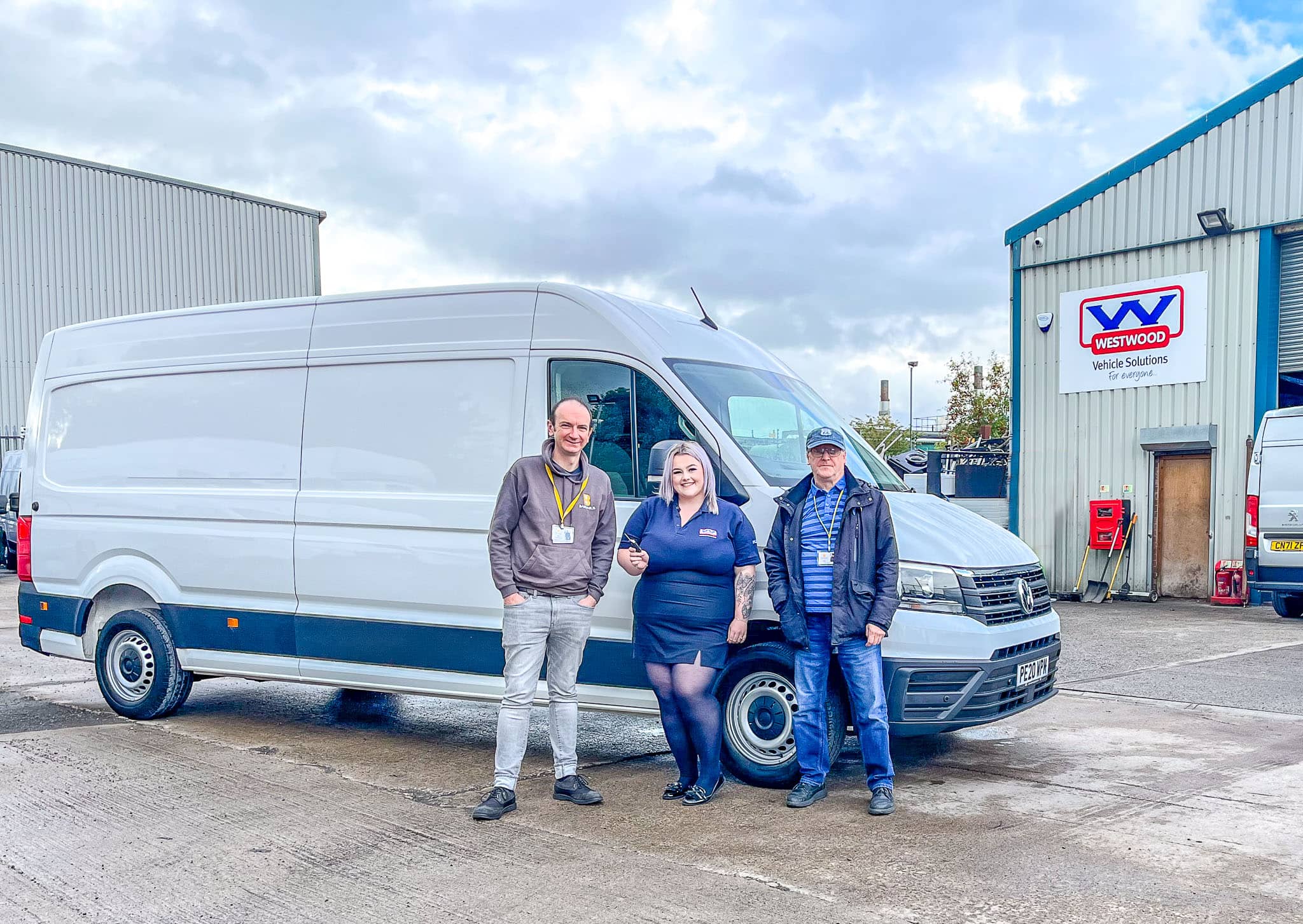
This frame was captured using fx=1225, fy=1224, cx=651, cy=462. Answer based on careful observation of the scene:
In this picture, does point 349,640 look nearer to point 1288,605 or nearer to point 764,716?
point 764,716

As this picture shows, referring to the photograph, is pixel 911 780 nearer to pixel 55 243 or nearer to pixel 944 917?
pixel 944 917

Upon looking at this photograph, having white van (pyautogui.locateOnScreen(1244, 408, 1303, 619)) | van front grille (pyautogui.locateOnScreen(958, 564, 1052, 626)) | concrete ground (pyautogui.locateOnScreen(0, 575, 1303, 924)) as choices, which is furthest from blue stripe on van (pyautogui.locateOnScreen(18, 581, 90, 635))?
white van (pyautogui.locateOnScreen(1244, 408, 1303, 619))

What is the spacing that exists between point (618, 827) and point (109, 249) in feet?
87.1

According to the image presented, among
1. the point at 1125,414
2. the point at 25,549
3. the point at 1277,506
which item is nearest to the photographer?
the point at 25,549

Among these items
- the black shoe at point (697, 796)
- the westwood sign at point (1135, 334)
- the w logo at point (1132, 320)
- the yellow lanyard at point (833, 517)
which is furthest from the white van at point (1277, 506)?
the black shoe at point (697, 796)

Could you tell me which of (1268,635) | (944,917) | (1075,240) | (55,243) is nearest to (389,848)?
(944,917)

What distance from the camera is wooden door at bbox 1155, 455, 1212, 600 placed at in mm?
16719

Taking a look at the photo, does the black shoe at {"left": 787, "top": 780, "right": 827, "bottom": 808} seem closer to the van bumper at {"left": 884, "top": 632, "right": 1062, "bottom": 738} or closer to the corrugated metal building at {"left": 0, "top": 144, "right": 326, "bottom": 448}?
the van bumper at {"left": 884, "top": 632, "right": 1062, "bottom": 738}

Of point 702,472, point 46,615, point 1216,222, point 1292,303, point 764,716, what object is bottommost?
point 764,716

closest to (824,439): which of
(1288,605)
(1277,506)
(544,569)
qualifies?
(544,569)

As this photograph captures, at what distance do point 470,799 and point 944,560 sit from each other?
2.43 metres

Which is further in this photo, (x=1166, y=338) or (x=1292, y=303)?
(x=1166, y=338)

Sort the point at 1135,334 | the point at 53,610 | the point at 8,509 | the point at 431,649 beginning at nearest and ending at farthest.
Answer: the point at 431,649 → the point at 53,610 → the point at 1135,334 → the point at 8,509

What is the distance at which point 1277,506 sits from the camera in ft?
44.5
